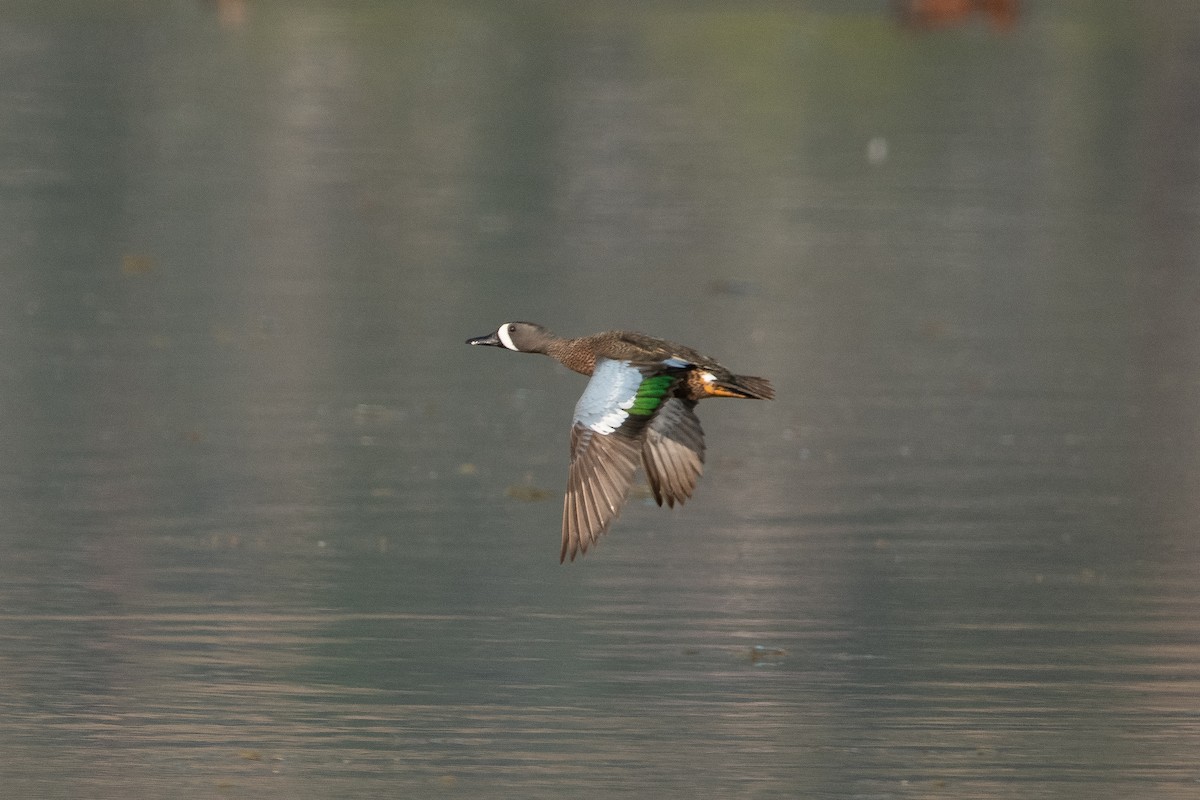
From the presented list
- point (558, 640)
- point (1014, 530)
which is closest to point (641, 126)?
point (1014, 530)

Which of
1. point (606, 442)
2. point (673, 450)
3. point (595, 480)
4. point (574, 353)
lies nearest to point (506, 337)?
point (574, 353)

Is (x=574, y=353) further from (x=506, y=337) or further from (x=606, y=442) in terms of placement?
(x=606, y=442)

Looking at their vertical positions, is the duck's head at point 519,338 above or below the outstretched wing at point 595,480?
above

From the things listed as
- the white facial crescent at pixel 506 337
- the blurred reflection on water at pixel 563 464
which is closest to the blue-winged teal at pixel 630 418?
the white facial crescent at pixel 506 337

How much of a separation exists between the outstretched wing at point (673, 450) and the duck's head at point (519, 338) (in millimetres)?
832

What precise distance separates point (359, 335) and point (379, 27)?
21.9 m

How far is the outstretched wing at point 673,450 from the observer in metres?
9.15

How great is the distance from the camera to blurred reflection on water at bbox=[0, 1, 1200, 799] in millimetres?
7488

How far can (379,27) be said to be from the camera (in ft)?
115

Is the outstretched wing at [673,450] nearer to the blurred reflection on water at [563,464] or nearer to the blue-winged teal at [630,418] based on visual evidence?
the blue-winged teal at [630,418]

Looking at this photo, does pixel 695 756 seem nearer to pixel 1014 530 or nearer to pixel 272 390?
pixel 1014 530

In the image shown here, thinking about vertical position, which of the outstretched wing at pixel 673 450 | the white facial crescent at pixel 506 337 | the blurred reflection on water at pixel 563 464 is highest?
the white facial crescent at pixel 506 337

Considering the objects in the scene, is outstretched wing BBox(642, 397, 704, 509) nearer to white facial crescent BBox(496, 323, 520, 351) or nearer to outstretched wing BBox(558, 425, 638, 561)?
outstretched wing BBox(558, 425, 638, 561)

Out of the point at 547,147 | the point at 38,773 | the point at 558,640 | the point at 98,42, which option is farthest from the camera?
the point at 98,42
